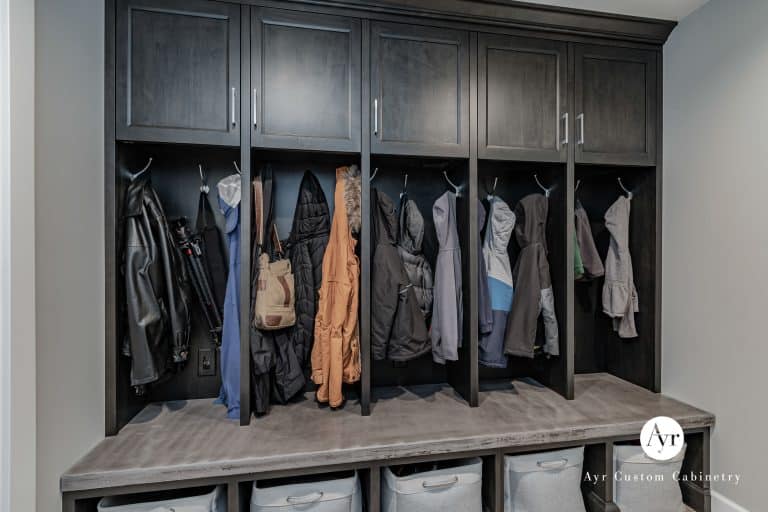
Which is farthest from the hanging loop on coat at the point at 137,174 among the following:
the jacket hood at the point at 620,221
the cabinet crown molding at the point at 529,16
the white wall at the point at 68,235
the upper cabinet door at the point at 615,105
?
the jacket hood at the point at 620,221

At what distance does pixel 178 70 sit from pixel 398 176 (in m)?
1.14

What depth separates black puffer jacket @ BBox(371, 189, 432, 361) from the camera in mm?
1815

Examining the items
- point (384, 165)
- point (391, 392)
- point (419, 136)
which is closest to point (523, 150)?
point (419, 136)

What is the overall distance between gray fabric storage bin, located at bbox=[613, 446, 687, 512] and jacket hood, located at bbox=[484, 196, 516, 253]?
1077 millimetres

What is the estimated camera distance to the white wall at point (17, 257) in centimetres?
104

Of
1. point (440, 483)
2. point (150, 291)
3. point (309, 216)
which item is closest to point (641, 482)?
point (440, 483)

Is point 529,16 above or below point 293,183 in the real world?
above

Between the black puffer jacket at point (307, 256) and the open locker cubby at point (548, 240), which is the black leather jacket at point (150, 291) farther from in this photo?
the open locker cubby at point (548, 240)

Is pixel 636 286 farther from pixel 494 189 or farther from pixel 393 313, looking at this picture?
pixel 393 313

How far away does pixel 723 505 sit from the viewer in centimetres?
174

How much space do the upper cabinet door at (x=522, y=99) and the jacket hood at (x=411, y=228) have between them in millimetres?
430

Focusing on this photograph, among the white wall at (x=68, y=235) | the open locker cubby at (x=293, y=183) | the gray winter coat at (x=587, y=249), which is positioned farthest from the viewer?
the gray winter coat at (x=587, y=249)

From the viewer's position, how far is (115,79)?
1569 millimetres

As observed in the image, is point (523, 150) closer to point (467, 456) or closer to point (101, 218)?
point (467, 456)
